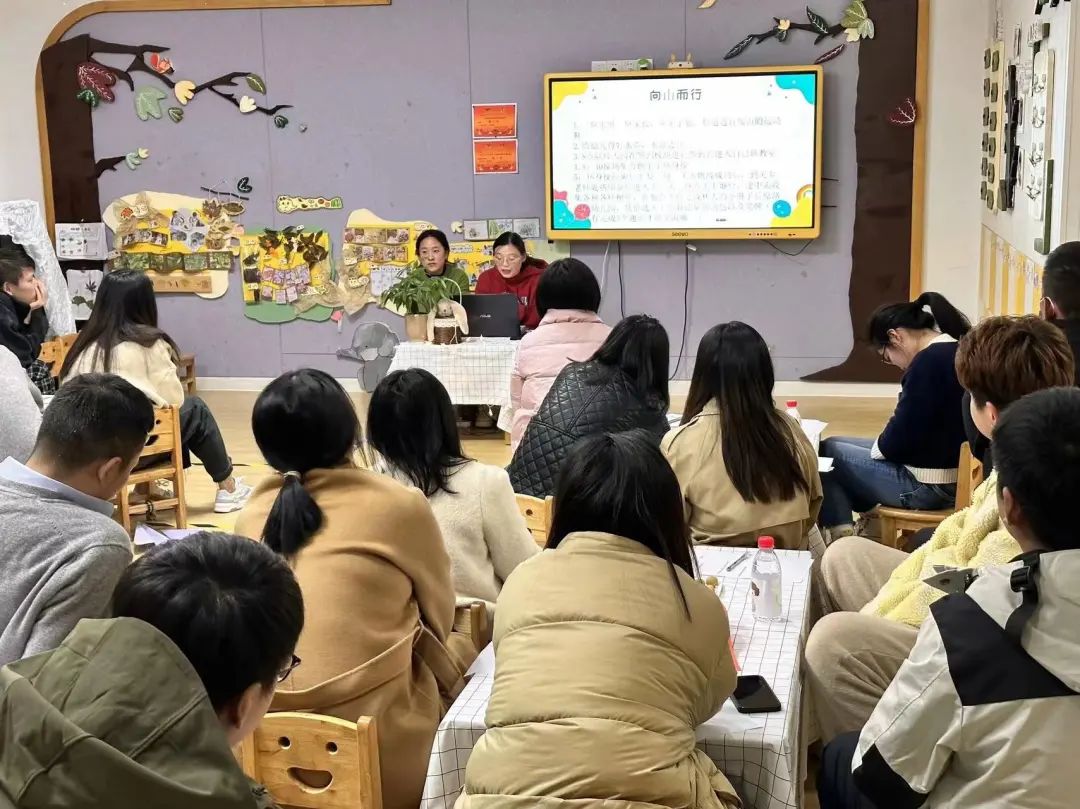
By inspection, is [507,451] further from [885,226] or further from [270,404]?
[270,404]

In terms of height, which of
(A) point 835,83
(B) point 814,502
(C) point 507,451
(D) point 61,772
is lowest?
(C) point 507,451

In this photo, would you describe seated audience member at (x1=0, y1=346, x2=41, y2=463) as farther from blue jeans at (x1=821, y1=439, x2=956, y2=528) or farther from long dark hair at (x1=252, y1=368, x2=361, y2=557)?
blue jeans at (x1=821, y1=439, x2=956, y2=528)

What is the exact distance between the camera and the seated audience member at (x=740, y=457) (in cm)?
289

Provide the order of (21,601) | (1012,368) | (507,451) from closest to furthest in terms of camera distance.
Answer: (21,601)
(1012,368)
(507,451)

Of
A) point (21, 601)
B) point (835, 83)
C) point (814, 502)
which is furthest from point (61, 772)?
point (835, 83)

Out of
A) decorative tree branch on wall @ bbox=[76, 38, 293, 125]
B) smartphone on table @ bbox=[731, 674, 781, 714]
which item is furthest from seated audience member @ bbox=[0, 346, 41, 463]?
decorative tree branch on wall @ bbox=[76, 38, 293, 125]

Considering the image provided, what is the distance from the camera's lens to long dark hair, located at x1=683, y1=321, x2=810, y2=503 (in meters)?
2.88

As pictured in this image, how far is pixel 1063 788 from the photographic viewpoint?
1537 millimetres

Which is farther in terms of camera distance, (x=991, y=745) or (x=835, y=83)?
(x=835, y=83)

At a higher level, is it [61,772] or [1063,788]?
[61,772]

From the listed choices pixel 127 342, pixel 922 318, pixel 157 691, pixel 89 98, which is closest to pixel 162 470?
pixel 127 342

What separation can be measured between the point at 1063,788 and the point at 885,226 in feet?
Answer: 18.3

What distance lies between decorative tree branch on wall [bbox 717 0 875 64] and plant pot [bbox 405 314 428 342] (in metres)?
2.41

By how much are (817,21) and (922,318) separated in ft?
10.6
